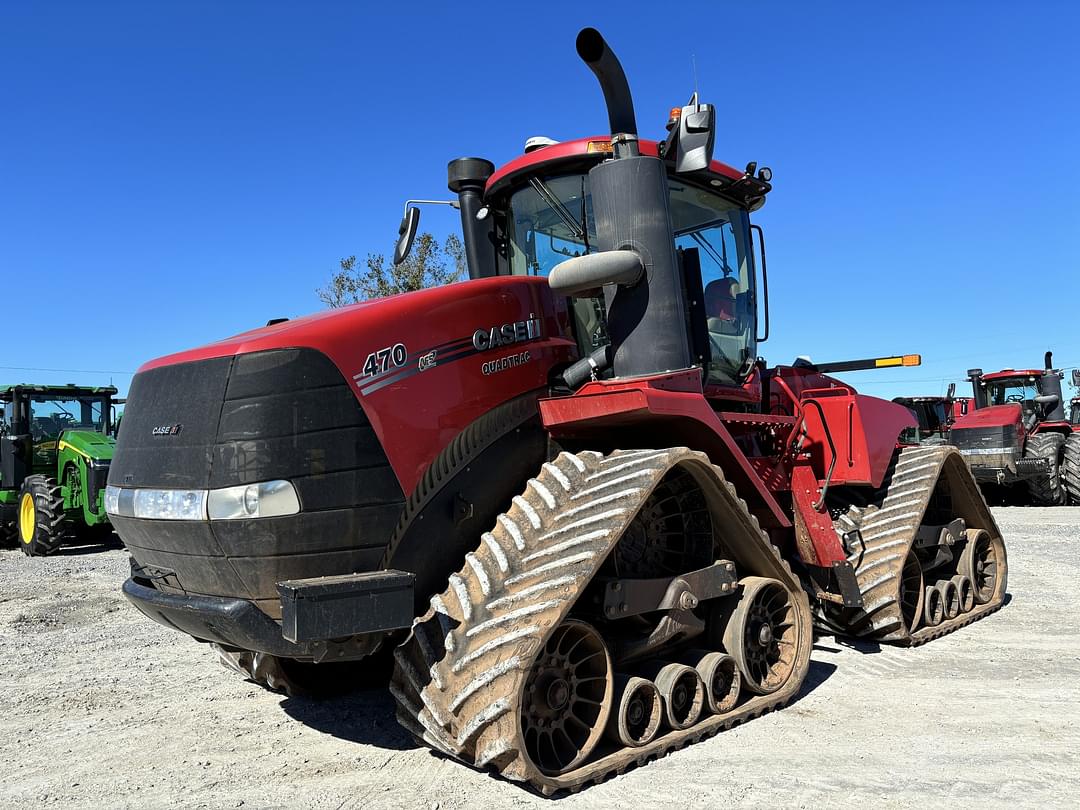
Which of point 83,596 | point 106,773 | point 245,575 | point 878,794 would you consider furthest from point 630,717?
point 83,596

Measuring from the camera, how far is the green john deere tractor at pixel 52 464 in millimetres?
13477

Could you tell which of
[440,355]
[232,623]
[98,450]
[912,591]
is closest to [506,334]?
[440,355]

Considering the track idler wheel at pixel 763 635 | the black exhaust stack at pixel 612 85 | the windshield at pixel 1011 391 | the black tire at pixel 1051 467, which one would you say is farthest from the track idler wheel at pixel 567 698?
the windshield at pixel 1011 391

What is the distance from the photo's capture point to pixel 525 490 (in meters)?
3.92

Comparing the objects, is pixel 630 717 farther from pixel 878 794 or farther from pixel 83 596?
pixel 83 596

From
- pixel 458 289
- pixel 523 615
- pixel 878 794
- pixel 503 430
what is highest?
pixel 458 289

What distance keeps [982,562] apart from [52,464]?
14.6 meters

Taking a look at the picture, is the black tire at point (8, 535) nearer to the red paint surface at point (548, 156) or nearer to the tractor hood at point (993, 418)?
the red paint surface at point (548, 156)

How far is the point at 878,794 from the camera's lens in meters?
3.36

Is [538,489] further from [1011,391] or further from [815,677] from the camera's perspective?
[1011,391]

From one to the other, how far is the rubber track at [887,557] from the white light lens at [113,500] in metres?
4.31

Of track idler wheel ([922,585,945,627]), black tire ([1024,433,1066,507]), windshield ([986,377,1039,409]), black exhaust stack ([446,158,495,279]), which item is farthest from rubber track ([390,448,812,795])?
windshield ([986,377,1039,409])

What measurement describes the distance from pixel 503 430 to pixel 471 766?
1436 mm

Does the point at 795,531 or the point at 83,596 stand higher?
the point at 795,531
